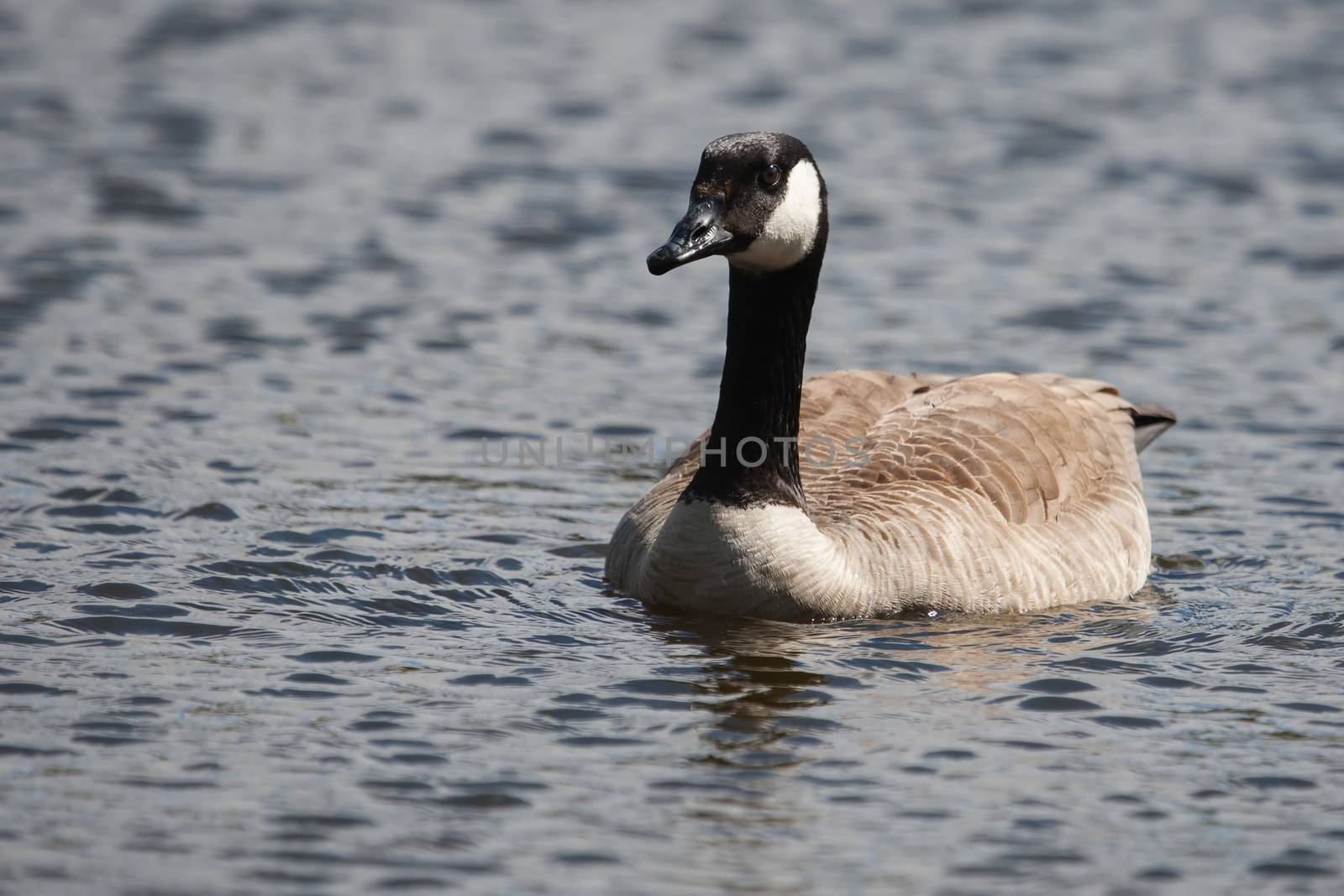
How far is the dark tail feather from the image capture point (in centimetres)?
1237

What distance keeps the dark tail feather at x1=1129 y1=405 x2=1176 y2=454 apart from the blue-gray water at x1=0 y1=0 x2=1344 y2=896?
0.54m

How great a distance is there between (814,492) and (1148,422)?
9.63 feet

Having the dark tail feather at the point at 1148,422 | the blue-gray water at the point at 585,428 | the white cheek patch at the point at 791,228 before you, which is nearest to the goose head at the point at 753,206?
the white cheek patch at the point at 791,228

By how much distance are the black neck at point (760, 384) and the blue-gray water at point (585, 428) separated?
0.80 meters

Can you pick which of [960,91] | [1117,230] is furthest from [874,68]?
[1117,230]

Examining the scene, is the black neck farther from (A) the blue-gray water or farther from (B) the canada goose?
(A) the blue-gray water

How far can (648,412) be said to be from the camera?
1398cm

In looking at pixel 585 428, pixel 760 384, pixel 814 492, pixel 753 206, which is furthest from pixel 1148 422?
pixel 753 206

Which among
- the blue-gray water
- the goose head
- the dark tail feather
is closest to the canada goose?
the goose head

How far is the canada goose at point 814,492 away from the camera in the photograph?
32.2 ft

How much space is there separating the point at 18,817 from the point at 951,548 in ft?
16.2

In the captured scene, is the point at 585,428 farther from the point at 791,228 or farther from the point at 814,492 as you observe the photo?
the point at 791,228

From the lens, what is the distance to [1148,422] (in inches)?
492

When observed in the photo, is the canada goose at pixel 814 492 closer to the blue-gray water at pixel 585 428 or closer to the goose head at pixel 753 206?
the goose head at pixel 753 206
